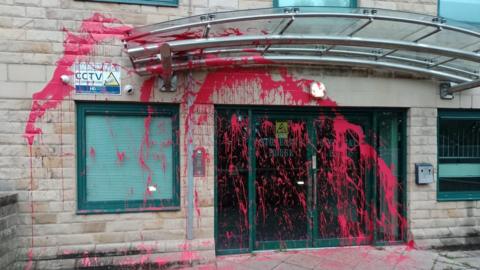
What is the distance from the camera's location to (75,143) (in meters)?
4.31

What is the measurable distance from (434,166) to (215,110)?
3.55m

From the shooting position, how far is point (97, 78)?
170 inches

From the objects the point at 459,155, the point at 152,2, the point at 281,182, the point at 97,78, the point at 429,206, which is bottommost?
the point at 429,206

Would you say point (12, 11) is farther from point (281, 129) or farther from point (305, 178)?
point (305, 178)

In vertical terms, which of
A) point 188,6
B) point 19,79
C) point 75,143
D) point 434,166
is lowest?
point 434,166

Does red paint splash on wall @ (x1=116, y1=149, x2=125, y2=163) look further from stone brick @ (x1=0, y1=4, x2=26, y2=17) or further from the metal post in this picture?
stone brick @ (x1=0, y1=4, x2=26, y2=17)

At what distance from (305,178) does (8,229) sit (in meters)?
3.97

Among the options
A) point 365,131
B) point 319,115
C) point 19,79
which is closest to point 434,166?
point 365,131

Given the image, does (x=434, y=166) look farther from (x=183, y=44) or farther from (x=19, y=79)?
(x=19, y=79)

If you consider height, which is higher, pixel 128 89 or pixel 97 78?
pixel 97 78

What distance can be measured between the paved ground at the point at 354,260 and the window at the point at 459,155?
0.96m

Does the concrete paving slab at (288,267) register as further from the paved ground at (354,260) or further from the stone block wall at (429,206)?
the stone block wall at (429,206)

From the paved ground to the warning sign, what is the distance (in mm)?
1735

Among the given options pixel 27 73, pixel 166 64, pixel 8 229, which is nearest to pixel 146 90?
pixel 166 64
